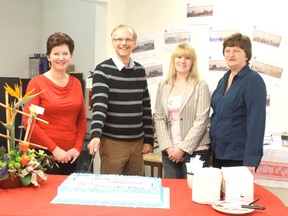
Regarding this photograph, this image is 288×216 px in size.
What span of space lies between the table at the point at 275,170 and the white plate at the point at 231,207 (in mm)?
1407

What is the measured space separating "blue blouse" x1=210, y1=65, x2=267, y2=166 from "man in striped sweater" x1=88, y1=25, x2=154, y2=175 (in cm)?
51

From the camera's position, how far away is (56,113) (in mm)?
2256

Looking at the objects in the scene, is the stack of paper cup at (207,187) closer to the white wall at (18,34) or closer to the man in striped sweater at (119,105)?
the man in striped sweater at (119,105)

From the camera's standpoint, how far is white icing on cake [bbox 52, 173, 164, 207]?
1562mm

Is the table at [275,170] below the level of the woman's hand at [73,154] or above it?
below

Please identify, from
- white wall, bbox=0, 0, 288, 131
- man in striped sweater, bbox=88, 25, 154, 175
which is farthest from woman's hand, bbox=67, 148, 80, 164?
white wall, bbox=0, 0, 288, 131

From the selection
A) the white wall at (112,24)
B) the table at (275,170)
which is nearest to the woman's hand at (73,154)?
the table at (275,170)

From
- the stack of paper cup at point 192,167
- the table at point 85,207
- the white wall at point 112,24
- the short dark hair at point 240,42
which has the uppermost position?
the white wall at point 112,24

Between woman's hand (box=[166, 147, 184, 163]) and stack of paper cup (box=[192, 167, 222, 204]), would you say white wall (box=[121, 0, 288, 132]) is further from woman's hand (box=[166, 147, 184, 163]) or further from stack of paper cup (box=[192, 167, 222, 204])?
stack of paper cup (box=[192, 167, 222, 204])

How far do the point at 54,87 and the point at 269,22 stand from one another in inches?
77.5

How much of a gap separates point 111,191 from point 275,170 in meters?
1.69

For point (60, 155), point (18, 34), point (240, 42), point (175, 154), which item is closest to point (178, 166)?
point (175, 154)

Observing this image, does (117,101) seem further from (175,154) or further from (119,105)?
(175,154)

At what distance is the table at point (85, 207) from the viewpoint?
145 centimetres
